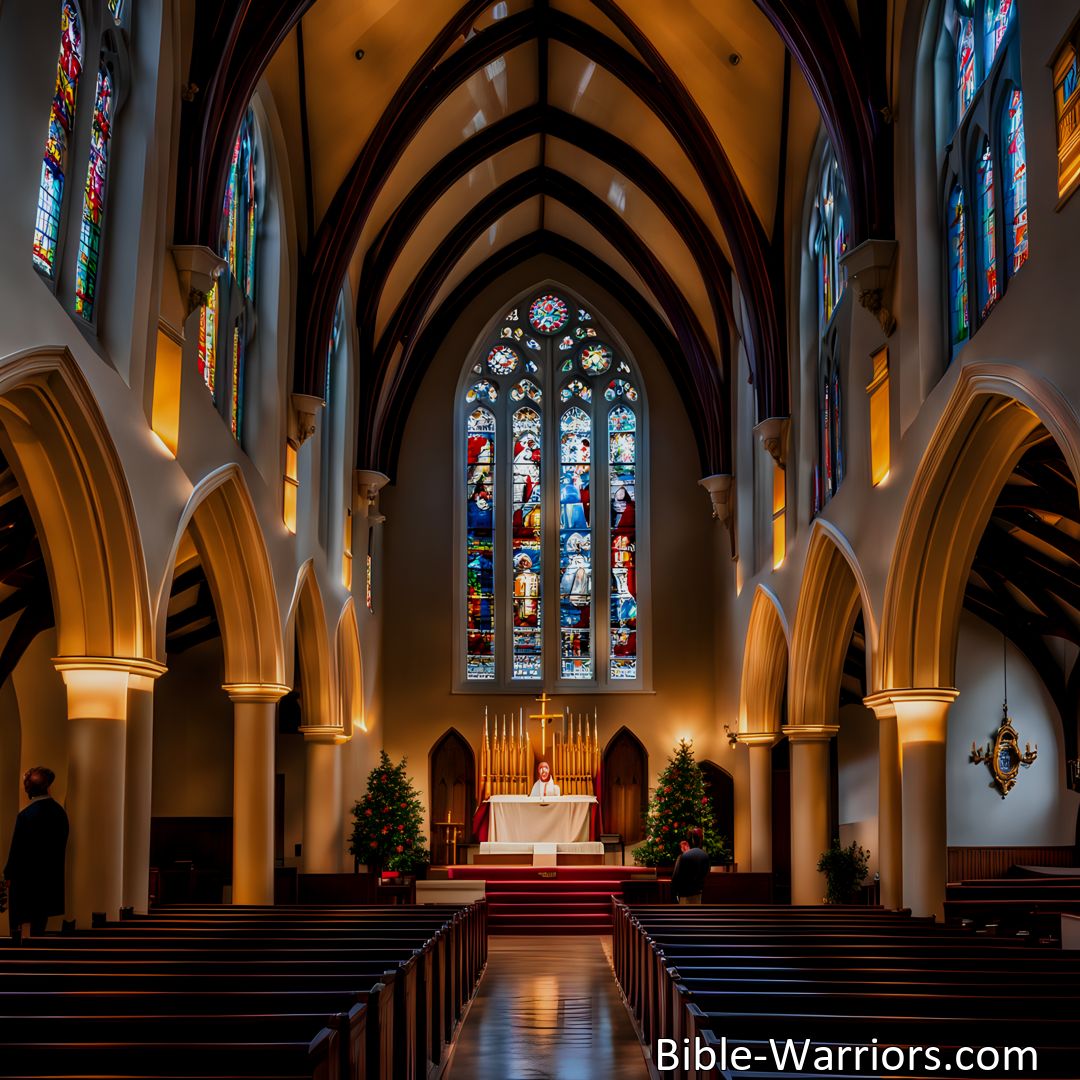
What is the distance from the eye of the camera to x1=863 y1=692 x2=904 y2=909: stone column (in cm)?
1248

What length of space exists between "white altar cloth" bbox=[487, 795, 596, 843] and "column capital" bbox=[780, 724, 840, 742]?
547 cm

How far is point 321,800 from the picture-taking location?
1861 cm

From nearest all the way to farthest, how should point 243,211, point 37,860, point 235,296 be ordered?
point 37,860
point 235,296
point 243,211

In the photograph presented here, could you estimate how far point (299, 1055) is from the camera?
4.12 meters

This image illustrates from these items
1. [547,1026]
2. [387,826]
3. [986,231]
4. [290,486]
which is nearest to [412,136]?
[290,486]

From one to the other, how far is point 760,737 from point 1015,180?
1172 centimetres

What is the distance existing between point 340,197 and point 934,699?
9.26 m

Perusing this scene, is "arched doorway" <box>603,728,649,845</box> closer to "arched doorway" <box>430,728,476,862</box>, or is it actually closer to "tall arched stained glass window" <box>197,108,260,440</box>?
"arched doorway" <box>430,728,476,862</box>

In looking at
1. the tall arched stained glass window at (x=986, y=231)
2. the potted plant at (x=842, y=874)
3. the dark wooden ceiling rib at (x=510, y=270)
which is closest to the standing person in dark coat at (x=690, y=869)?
the potted plant at (x=842, y=874)

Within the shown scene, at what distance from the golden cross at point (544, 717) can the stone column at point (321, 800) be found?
14.3ft

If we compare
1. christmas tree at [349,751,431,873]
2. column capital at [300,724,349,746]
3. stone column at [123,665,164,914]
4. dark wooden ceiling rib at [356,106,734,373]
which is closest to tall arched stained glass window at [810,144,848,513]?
dark wooden ceiling rib at [356,106,734,373]

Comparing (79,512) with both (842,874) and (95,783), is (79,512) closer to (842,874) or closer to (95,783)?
(95,783)

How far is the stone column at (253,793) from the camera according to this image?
46.5 ft

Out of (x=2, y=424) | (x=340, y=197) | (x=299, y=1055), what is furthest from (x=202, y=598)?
(x=299, y=1055)
